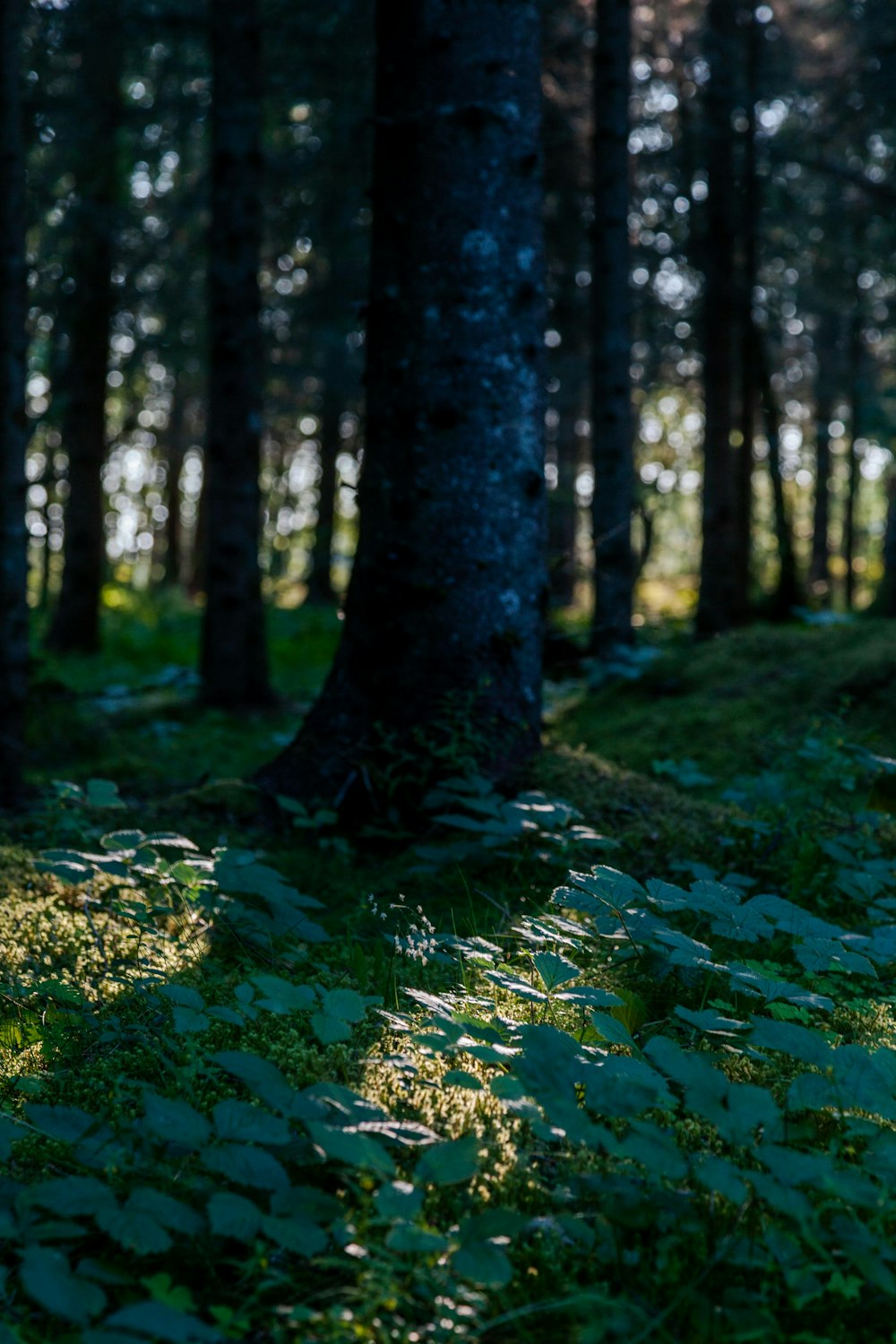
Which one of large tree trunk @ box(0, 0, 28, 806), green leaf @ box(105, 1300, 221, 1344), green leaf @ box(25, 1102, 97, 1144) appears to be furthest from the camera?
large tree trunk @ box(0, 0, 28, 806)

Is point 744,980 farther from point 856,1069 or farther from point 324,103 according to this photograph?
point 324,103

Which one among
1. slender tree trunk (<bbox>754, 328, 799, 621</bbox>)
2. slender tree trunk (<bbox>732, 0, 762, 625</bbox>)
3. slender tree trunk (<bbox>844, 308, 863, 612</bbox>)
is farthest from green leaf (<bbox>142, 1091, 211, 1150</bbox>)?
slender tree trunk (<bbox>844, 308, 863, 612</bbox>)

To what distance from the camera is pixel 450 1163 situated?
66.2 inches

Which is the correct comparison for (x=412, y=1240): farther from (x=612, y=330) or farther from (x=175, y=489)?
(x=175, y=489)

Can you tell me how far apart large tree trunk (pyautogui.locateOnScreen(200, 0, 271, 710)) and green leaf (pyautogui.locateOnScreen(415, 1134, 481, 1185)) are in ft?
23.2

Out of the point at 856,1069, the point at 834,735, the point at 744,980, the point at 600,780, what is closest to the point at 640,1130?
the point at 856,1069

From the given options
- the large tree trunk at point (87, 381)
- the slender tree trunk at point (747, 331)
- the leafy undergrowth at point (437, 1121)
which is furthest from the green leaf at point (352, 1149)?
the large tree trunk at point (87, 381)

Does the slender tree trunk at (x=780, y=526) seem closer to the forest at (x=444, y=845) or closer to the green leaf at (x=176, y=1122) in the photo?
the forest at (x=444, y=845)

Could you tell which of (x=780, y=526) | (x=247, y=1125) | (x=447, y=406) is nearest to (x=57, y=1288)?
(x=247, y=1125)

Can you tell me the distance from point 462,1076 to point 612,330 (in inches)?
319

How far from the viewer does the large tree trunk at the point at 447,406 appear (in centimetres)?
420

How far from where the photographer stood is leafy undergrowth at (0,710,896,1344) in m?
1.56

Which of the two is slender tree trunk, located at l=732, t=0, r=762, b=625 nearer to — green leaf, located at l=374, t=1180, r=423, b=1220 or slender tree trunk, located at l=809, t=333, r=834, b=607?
slender tree trunk, located at l=809, t=333, r=834, b=607

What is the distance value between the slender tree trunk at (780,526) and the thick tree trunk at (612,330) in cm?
453
